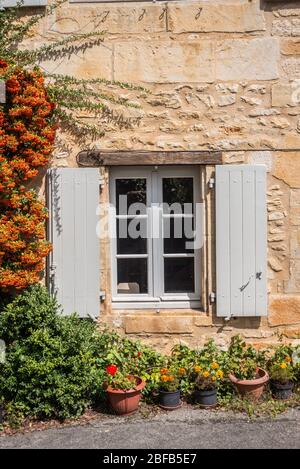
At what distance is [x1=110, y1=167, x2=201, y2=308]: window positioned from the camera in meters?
5.64

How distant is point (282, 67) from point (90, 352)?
329cm

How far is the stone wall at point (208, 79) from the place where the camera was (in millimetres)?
5441

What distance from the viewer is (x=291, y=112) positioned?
5473 mm

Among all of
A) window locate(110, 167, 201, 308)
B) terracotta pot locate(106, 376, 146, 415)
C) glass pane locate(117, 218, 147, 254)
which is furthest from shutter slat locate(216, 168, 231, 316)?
terracotta pot locate(106, 376, 146, 415)

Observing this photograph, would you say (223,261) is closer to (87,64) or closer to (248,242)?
(248,242)

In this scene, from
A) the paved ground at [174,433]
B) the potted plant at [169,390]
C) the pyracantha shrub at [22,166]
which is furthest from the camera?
the pyracantha shrub at [22,166]

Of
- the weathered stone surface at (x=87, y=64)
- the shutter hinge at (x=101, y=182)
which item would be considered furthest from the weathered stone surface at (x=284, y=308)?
the weathered stone surface at (x=87, y=64)

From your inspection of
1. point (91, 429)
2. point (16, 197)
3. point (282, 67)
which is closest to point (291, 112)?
point (282, 67)

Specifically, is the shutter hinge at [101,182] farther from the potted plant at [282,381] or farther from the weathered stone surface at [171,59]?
the potted plant at [282,381]

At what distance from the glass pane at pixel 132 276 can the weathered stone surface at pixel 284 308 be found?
1.29 meters

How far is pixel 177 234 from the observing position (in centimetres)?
568

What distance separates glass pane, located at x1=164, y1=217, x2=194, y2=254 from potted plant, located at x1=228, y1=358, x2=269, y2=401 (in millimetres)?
1272

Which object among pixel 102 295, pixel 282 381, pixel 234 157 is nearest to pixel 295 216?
pixel 234 157

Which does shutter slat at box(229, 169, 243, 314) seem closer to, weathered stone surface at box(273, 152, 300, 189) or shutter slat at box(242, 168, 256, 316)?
shutter slat at box(242, 168, 256, 316)
